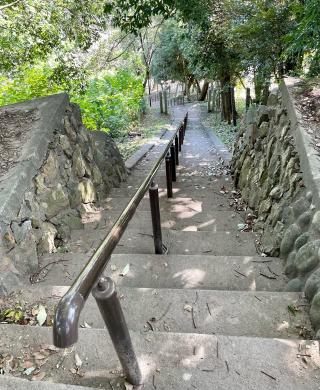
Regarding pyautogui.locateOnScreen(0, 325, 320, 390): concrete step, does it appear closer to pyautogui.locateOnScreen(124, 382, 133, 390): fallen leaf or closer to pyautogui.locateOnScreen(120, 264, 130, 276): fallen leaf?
pyautogui.locateOnScreen(124, 382, 133, 390): fallen leaf

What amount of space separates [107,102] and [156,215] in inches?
264

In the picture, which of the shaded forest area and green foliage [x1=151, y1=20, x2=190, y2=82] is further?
green foliage [x1=151, y1=20, x2=190, y2=82]

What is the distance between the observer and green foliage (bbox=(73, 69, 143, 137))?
7639 mm

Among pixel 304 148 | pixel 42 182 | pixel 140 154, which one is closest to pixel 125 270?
pixel 42 182

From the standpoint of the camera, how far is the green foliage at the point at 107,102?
7639 millimetres

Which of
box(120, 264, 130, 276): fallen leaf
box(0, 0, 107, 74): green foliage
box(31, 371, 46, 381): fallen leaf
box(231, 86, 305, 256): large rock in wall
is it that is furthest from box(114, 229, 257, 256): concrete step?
box(0, 0, 107, 74): green foliage

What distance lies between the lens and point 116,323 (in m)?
1.21

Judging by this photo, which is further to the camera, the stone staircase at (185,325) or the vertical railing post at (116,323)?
the stone staircase at (185,325)

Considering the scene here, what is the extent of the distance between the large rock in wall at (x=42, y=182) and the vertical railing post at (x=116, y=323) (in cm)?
126

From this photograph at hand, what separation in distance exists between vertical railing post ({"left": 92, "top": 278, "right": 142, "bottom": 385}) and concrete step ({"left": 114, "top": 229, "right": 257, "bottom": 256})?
65.9 inches

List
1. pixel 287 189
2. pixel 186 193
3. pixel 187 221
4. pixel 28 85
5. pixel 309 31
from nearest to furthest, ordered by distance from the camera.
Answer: pixel 287 189 < pixel 309 31 < pixel 187 221 < pixel 186 193 < pixel 28 85

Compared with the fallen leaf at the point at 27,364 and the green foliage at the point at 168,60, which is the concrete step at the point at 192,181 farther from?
the green foliage at the point at 168,60

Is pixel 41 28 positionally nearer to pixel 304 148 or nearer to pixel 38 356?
pixel 304 148

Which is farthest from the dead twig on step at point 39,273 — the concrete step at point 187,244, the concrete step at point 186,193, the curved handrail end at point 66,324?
the concrete step at point 186,193
